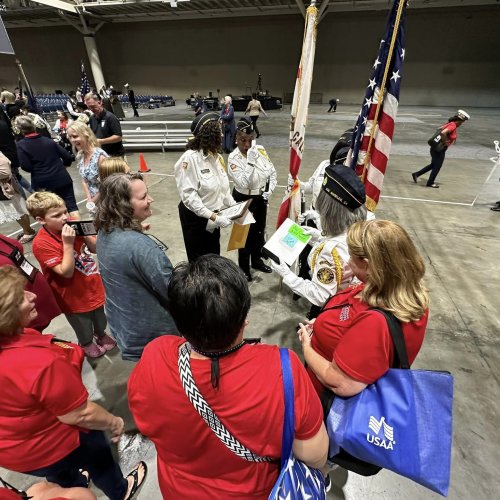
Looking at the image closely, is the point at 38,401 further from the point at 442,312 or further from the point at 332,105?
the point at 332,105

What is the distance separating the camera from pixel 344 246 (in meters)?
1.83

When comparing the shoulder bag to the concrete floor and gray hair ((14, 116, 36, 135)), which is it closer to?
the concrete floor

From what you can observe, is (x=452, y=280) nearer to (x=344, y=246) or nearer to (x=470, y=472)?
(x=470, y=472)

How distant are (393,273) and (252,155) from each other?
261cm

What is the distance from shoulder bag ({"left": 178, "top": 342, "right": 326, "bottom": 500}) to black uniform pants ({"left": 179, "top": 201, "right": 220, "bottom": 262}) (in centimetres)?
220

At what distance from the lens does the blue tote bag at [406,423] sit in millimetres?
1075

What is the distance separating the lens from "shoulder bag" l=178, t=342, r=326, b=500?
2.76ft

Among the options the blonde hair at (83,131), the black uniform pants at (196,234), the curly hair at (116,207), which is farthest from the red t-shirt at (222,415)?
the blonde hair at (83,131)

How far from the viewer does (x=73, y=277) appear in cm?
231

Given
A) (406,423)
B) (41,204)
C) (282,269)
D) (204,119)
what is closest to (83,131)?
(204,119)

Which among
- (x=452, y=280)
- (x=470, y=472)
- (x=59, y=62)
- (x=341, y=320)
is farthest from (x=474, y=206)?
(x=59, y=62)

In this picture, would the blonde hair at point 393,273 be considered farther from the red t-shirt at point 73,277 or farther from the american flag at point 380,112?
the red t-shirt at point 73,277

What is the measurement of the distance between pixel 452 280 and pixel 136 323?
13.0 feet

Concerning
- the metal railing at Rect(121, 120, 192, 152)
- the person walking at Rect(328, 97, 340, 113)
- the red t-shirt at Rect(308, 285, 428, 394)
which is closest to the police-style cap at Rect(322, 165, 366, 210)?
the red t-shirt at Rect(308, 285, 428, 394)
